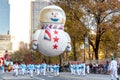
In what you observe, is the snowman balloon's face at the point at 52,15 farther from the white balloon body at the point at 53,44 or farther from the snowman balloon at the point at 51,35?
the white balloon body at the point at 53,44

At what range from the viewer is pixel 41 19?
37.2m

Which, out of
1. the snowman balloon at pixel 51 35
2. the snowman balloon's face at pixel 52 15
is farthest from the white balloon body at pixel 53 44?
the snowman balloon's face at pixel 52 15

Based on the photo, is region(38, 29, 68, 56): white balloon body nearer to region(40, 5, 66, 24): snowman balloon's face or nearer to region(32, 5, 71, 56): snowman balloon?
region(32, 5, 71, 56): snowman balloon

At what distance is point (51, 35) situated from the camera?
119ft

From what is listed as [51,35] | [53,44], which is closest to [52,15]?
[51,35]

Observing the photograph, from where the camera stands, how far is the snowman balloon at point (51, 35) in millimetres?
36094

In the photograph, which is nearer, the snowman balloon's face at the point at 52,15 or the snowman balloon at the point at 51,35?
the snowman balloon at the point at 51,35

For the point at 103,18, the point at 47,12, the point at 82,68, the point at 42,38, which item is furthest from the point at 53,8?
the point at 103,18

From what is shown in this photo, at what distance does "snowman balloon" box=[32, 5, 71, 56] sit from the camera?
36.1 meters

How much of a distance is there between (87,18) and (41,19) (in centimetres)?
2495

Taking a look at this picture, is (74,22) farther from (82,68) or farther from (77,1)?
(82,68)

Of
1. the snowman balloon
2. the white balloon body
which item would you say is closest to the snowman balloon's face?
the snowman balloon

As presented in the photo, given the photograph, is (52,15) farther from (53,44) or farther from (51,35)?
(53,44)

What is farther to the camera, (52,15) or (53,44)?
(52,15)
